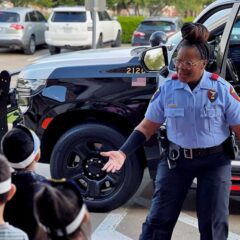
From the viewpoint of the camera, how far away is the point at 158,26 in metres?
21.0

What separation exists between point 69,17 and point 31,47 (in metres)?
1.83

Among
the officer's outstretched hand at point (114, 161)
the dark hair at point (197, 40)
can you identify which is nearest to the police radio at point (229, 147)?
the dark hair at point (197, 40)

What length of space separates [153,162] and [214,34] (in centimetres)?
131

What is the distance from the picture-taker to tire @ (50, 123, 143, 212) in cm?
489

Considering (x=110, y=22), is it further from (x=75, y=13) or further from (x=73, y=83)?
(x=73, y=83)

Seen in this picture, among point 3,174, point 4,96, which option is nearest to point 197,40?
point 3,174

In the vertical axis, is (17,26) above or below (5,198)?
below

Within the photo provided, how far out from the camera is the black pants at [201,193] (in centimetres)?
336

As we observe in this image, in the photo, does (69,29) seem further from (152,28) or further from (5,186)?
(5,186)

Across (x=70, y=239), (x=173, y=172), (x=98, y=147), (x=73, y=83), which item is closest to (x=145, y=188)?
(x=98, y=147)

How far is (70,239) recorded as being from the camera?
1742 mm

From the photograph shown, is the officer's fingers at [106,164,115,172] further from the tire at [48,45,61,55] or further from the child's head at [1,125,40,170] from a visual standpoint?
the tire at [48,45,61,55]

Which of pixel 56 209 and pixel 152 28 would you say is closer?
pixel 56 209

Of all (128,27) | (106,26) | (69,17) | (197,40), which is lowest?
(128,27)
